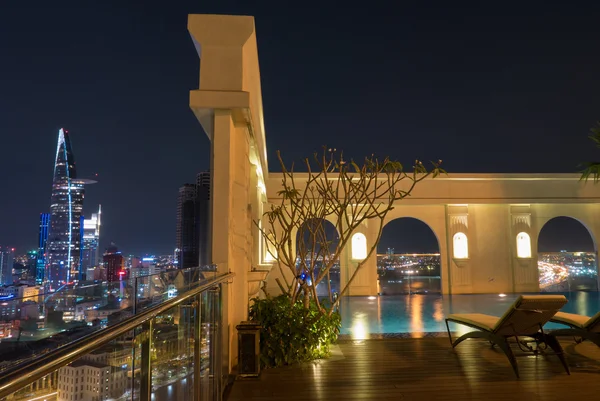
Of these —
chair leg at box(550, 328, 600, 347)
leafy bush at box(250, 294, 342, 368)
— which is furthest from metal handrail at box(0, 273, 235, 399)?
chair leg at box(550, 328, 600, 347)

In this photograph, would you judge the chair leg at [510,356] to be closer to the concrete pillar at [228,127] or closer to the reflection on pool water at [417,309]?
the reflection on pool water at [417,309]

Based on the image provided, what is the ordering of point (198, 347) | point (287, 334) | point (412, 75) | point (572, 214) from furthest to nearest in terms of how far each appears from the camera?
1. point (412, 75)
2. point (572, 214)
3. point (287, 334)
4. point (198, 347)

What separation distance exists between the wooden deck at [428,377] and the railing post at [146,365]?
2.04m

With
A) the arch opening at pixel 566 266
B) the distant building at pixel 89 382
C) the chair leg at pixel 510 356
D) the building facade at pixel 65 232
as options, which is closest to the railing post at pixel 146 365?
the distant building at pixel 89 382

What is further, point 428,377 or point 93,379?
point 428,377

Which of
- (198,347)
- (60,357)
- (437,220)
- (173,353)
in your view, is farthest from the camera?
(437,220)

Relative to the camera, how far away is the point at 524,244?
40.7 ft

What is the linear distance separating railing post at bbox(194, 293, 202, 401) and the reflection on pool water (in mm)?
3552

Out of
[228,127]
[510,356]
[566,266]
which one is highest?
[228,127]

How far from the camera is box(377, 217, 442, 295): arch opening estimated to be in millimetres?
12883

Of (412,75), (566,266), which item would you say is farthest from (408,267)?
(412,75)

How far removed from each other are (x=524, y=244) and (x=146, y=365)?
504 inches

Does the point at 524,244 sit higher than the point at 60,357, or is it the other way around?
the point at 524,244

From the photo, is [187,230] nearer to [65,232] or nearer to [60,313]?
[60,313]
